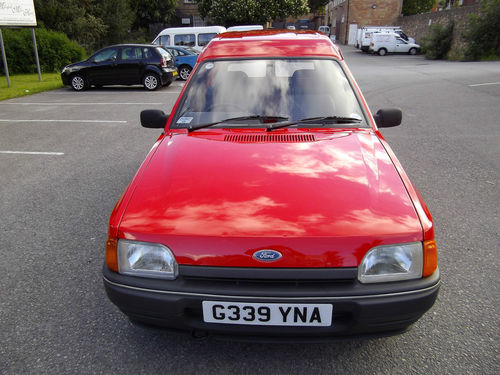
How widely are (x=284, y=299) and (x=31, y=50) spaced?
21.8m

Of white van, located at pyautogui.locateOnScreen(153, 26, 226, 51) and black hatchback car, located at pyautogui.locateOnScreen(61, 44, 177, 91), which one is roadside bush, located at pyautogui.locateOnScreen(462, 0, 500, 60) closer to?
white van, located at pyautogui.locateOnScreen(153, 26, 226, 51)

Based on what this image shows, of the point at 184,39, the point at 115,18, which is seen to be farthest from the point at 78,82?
the point at 115,18

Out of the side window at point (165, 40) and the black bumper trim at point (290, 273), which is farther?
the side window at point (165, 40)

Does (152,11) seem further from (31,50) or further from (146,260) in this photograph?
(146,260)

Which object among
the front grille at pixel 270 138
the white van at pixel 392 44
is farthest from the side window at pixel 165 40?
the front grille at pixel 270 138

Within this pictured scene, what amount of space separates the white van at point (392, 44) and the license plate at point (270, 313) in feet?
109

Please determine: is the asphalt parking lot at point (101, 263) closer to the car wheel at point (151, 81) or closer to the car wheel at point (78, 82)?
the car wheel at point (151, 81)

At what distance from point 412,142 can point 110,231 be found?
6079 millimetres

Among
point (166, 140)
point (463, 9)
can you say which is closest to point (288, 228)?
point (166, 140)

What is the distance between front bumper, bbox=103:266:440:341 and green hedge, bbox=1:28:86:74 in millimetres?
20940

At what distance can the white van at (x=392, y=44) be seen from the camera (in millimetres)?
31578

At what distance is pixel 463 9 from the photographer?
26.2 m

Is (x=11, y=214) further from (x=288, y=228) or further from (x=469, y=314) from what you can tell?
(x=469, y=314)

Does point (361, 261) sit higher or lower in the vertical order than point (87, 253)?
higher
